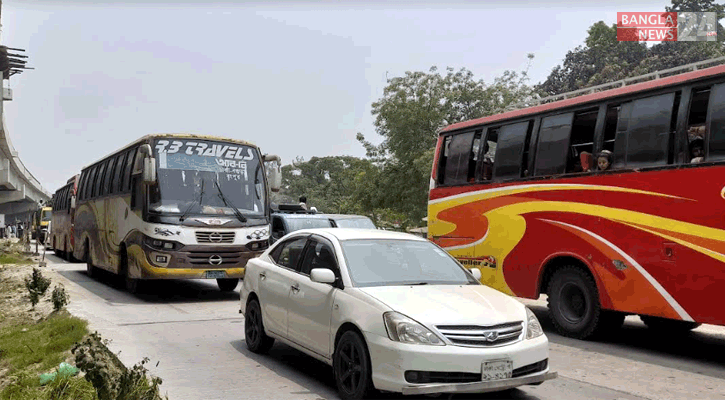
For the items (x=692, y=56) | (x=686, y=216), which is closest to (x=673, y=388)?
(x=686, y=216)

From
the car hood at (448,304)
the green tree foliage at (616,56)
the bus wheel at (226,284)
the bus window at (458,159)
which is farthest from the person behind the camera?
the green tree foliage at (616,56)

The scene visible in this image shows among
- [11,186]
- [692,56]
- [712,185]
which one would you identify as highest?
[692,56]

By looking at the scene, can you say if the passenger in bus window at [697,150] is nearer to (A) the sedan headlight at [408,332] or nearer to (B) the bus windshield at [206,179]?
(A) the sedan headlight at [408,332]

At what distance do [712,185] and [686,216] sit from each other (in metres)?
0.51

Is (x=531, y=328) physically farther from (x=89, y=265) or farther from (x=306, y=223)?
(x=89, y=265)

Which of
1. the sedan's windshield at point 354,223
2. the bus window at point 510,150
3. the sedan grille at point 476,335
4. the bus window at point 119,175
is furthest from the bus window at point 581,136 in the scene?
the bus window at point 119,175

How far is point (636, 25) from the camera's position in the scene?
59.3m

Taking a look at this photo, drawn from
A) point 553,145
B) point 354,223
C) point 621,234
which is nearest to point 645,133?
point 621,234

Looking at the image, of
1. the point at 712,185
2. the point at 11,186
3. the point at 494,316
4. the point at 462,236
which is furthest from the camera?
the point at 11,186

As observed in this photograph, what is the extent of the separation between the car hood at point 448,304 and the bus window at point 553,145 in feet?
13.9

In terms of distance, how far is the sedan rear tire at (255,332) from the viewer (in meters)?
8.45

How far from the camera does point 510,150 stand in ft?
38.0

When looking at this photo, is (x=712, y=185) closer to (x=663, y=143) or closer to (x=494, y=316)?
(x=663, y=143)

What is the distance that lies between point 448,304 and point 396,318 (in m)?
0.57
